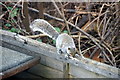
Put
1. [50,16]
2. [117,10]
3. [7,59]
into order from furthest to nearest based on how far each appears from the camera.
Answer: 1. [50,16]
2. [117,10]
3. [7,59]

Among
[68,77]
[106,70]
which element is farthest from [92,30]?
[106,70]

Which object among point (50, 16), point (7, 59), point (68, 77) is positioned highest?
point (50, 16)

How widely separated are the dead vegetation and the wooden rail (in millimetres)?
535

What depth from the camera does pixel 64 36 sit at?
5.92ft

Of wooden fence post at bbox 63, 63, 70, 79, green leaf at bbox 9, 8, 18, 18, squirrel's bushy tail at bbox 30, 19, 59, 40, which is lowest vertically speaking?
wooden fence post at bbox 63, 63, 70, 79

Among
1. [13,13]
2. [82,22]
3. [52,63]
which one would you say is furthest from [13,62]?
[82,22]

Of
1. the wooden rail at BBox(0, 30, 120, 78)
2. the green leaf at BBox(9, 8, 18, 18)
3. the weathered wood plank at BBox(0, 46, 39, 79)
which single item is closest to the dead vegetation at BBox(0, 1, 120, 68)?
the green leaf at BBox(9, 8, 18, 18)

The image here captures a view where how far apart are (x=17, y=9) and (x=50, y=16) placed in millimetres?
441

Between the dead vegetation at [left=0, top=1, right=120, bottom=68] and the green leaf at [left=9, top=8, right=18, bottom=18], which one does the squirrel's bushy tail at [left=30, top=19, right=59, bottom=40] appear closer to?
the dead vegetation at [left=0, top=1, right=120, bottom=68]

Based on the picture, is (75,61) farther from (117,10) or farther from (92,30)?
(92,30)

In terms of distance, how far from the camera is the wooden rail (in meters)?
1.63

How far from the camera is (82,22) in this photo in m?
3.28

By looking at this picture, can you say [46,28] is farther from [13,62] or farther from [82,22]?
[82,22]

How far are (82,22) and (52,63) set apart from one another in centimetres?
146
